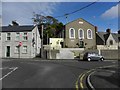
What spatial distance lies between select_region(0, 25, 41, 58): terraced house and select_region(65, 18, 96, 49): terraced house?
10.4 m

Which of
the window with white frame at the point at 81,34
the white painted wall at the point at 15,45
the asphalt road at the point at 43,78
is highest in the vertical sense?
the window with white frame at the point at 81,34

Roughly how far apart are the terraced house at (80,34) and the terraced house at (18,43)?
34.3 feet

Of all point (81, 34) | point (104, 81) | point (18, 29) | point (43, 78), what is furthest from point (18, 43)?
point (104, 81)

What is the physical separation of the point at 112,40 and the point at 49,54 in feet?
100

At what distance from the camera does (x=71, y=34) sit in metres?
58.3

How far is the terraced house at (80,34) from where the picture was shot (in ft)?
191

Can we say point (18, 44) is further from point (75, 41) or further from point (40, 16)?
point (40, 16)

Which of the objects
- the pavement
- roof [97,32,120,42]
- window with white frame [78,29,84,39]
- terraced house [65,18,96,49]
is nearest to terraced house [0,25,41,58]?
terraced house [65,18,96,49]

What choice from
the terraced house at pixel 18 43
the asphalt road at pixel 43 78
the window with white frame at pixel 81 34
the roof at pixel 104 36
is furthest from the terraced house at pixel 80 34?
the asphalt road at pixel 43 78

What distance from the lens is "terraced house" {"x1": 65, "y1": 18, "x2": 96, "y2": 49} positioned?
58156 millimetres

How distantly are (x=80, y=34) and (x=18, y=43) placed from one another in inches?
648

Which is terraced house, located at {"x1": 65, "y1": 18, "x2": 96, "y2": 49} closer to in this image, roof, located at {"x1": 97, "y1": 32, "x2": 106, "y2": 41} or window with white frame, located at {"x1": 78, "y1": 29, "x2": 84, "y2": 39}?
window with white frame, located at {"x1": 78, "y1": 29, "x2": 84, "y2": 39}

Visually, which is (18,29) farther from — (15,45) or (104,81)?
(104,81)

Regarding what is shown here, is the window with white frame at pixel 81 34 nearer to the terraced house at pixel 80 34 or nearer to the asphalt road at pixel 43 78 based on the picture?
the terraced house at pixel 80 34
